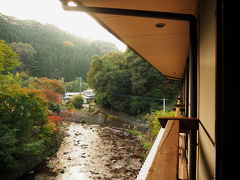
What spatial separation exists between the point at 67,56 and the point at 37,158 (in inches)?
2056

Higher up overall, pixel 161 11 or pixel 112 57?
pixel 112 57

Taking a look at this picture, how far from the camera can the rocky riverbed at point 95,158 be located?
8.92 meters

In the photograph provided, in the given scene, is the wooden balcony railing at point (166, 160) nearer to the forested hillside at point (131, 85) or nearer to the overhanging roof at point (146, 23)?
the overhanging roof at point (146, 23)

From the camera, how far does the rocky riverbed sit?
8.92 metres

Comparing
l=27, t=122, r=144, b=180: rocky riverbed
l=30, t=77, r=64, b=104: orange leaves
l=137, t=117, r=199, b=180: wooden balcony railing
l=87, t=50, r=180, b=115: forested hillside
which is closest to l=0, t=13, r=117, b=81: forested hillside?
l=87, t=50, r=180, b=115: forested hillside

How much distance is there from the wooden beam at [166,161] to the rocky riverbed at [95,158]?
8751mm

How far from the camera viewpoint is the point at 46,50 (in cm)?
5234

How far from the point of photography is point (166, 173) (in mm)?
548

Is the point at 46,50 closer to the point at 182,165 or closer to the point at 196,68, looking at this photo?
the point at 182,165

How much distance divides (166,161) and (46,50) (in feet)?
186

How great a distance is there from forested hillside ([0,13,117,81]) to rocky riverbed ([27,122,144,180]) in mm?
28689

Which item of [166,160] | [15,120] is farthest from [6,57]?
[166,160]
